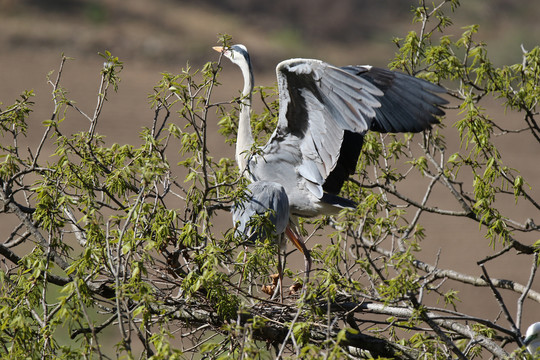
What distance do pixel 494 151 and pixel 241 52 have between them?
6.64 ft

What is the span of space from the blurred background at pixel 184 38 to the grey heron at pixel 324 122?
10872 mm

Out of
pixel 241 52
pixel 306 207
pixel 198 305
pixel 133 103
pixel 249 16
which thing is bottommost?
pixel 198 305

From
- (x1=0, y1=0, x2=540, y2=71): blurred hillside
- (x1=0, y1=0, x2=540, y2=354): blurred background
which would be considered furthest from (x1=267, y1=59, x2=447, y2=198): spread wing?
(x1=0, y1=0, x2=540, y2=71): blurred hillside

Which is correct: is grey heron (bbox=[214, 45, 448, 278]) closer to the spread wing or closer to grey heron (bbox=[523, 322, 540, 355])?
the spread wing

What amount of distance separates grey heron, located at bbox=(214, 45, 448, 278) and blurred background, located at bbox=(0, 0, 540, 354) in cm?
1087

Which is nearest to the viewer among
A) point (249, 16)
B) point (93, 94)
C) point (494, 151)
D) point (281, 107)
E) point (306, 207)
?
point (494, 151)

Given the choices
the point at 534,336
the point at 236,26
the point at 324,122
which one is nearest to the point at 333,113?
the point at 324,122

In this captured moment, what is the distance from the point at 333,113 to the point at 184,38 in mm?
17799

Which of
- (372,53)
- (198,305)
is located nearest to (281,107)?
(198,305)

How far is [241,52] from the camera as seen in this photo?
5840 millimetres

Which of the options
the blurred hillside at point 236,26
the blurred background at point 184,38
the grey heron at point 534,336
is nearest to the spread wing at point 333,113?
the grey heron at point 534,336

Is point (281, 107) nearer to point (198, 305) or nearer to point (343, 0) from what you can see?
point (198, 305)

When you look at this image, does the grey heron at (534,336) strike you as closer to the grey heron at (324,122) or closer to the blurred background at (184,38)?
the grey heron at (324,122)

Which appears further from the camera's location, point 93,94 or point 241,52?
point 93,94
